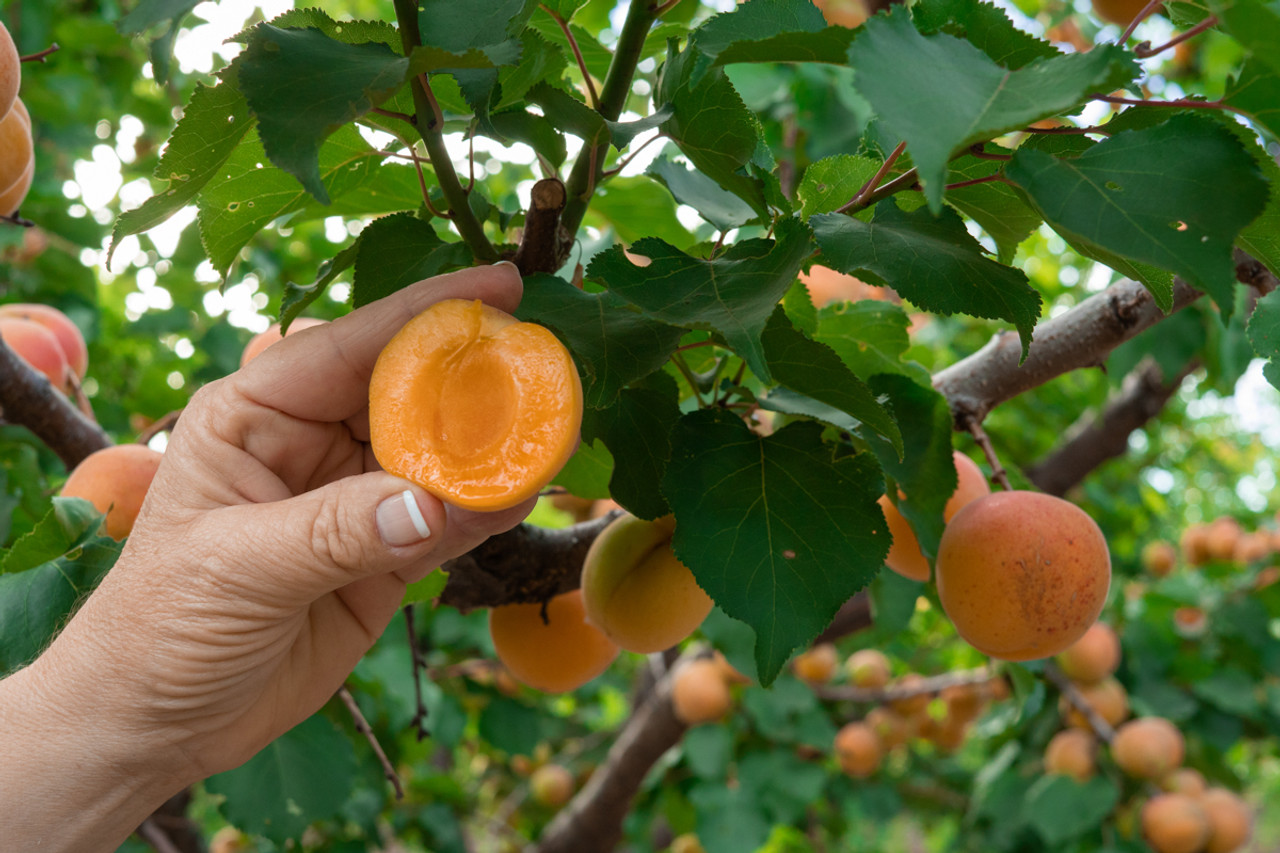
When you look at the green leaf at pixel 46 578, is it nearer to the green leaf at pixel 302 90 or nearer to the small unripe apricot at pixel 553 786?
the green leaf at pixel 302 90

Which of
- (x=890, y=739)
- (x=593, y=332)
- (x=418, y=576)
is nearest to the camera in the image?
(x=593, y=332)

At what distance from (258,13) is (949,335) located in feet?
8.55

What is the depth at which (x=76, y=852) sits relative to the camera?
78cm

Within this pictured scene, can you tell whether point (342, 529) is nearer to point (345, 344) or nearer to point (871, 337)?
point (345, 344)

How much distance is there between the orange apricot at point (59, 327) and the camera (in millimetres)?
1646

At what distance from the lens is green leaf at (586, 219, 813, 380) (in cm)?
64

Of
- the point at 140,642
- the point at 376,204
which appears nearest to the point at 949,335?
the point at 376,204

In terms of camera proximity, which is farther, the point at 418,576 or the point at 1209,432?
the point at 1209,432

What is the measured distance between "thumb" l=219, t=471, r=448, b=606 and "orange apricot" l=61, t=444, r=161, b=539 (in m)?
0.52

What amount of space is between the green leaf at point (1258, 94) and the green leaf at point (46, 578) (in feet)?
3.53

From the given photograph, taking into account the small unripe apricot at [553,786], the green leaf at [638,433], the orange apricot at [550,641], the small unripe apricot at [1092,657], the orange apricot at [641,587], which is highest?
the green leaf at [638,433]

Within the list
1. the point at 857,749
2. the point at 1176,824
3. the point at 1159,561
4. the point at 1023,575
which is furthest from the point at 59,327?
the point at 1159,561

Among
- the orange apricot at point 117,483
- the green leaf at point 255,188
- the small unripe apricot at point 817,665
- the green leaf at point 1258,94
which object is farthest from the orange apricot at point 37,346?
the small unripe apricot at point 817,665

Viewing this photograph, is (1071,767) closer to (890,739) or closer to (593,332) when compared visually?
(890,739)
